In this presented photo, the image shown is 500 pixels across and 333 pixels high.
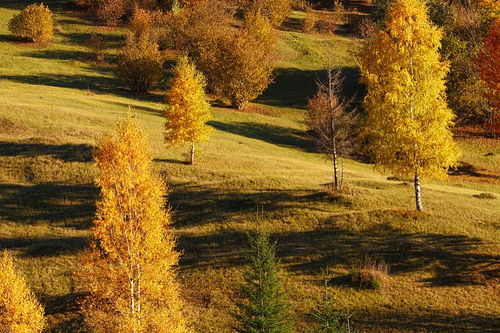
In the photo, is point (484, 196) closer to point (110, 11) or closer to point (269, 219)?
point (269, 219)

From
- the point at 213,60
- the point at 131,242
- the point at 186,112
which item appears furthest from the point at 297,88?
the point at 131,242

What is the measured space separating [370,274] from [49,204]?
93.5 ft

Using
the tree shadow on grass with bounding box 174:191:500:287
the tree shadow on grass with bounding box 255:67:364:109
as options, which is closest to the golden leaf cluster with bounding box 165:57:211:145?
the tree shadow on grass with bounding box 174:191:500:287

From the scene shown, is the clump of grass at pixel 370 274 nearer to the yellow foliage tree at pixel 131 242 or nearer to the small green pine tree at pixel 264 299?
the small green pine tree at pixel 264 299

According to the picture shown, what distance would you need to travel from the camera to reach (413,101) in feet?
117

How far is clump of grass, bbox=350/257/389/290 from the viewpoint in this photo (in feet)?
104

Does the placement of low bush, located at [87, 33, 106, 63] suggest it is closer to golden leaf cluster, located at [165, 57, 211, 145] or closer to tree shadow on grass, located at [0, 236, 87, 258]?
golden leaf cluster, located at [165, 57, 211, 145]

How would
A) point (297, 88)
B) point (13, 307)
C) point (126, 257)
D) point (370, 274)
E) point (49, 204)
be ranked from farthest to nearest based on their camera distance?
point (297, 88), point (49, 204), point (370, 274), point (126, 257), point (13, 307)

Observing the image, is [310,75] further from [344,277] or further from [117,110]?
[344,277]

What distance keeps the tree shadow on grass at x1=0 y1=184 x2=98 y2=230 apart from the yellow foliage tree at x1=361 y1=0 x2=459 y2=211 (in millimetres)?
25918

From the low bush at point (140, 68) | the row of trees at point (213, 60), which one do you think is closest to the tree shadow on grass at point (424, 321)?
the row of trees at point (213, 60)

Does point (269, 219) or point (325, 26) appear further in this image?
point (325, 26)

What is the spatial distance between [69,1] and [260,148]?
9448 centimetres

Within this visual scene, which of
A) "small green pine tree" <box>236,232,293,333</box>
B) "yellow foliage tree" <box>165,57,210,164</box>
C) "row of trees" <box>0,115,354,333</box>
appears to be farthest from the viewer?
"yellow foliage tree" <box>165,57,210,164</box>
